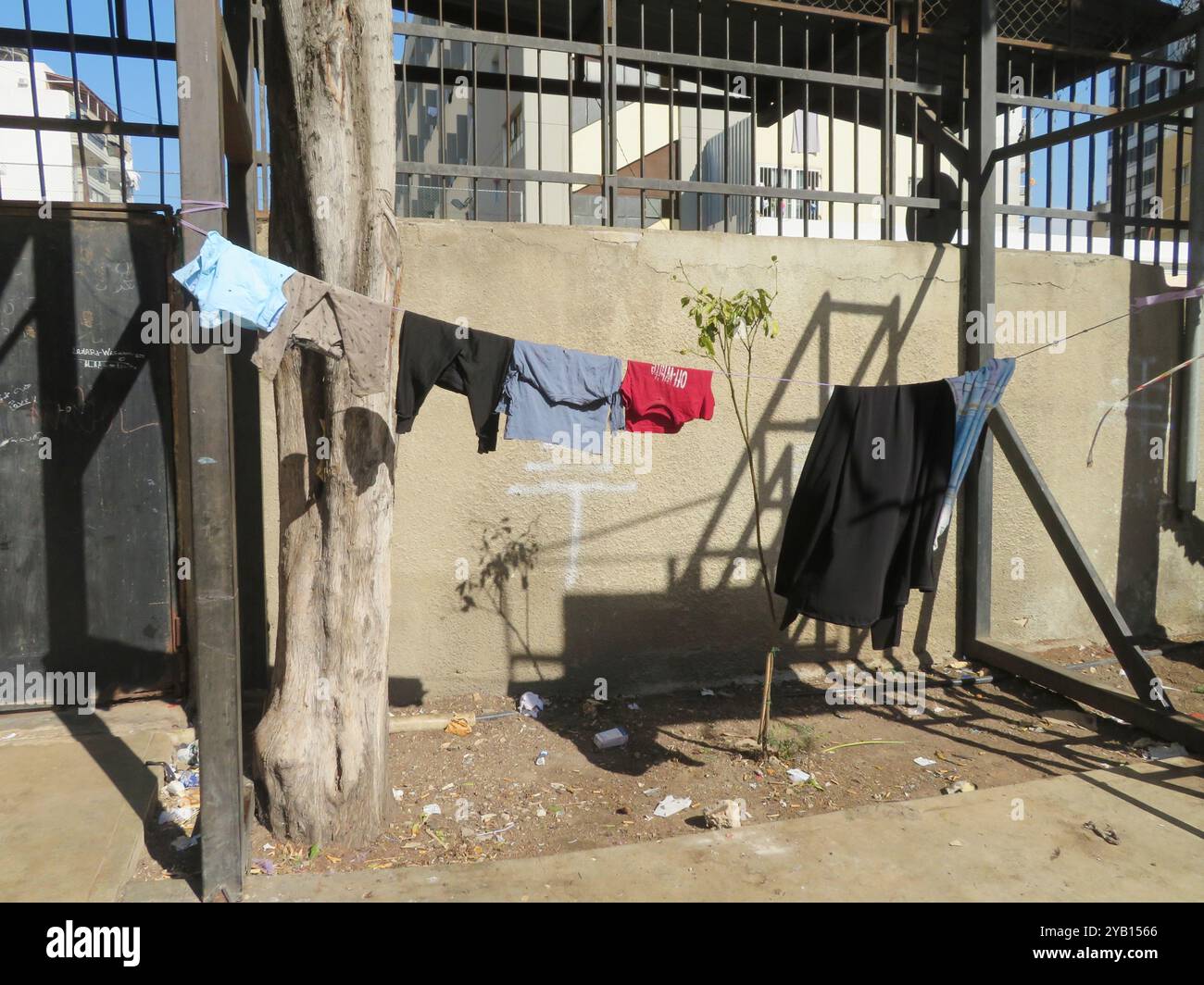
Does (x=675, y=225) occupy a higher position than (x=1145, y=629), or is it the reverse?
(x=675, y=225)

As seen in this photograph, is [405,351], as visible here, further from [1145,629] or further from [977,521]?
[1145,629]

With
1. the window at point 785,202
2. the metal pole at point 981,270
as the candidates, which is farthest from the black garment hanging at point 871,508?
the window at point 785,202

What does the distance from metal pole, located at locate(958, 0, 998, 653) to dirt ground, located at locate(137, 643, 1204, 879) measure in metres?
0.79

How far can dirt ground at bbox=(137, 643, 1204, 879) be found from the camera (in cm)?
416

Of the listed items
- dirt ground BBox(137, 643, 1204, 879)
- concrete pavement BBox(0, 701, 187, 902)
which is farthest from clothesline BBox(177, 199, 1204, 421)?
concrete pavement BBox(0, 701, 187, 902)

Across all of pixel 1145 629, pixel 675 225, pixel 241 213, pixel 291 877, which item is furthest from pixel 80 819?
pixel 1145 629

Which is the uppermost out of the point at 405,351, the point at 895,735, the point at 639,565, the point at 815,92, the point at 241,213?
the point at 815,92

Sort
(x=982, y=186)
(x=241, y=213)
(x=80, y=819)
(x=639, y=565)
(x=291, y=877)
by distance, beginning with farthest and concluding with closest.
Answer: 1. (x=982, y=186)
2. (x=639, y=565)
3. (x=241, y=213)
4. (x=80, y=819)
5. (x=291, y=877)

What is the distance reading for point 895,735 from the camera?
5.44m

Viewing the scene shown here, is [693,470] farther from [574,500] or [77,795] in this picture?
[77,795]

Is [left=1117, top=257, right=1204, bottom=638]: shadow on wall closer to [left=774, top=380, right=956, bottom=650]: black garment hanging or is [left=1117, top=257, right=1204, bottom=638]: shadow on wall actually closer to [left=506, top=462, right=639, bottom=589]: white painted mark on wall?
[left=774, top=380, right=956, bottom=650]: black garment hanging

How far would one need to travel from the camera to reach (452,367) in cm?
428

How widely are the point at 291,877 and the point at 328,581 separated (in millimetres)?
1218

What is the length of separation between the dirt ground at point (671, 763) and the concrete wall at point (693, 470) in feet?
1.26
